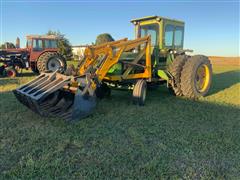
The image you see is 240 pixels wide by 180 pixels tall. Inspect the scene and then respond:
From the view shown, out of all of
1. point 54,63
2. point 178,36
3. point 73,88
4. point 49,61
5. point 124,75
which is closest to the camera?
point 73,88

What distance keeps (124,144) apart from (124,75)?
275 cm

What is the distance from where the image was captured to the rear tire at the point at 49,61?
37.2 ft

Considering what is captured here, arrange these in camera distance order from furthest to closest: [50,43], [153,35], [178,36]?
[50,43], [178,36], [153,35]

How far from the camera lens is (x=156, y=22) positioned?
6.95m

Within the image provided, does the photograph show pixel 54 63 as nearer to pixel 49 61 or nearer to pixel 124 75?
pixel 49 61

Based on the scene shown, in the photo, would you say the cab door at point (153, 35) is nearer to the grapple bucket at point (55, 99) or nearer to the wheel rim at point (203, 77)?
the wheel rim at point (203, 77)

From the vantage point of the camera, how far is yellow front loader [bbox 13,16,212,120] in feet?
14.6

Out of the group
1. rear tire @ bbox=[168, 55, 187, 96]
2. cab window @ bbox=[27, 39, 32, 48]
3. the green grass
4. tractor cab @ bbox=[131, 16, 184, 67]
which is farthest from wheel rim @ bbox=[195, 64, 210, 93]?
cab window @ bbox=[27, 39, 32, 48]

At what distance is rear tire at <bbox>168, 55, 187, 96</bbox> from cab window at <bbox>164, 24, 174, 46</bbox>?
851 mm

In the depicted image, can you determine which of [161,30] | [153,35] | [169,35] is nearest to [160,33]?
[161,30]

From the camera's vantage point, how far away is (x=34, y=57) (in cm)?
1175

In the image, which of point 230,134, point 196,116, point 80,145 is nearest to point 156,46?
point 196,116

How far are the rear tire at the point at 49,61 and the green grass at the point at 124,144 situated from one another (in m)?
6.22

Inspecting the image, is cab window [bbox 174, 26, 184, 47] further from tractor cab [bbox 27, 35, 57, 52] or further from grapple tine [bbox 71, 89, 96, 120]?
tractor cab [bbox 27, 35, 57, 52]
